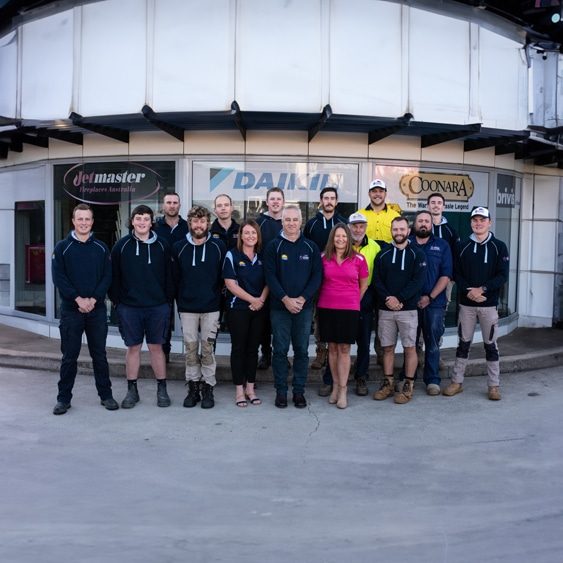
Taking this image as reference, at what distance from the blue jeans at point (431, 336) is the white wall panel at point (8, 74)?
7006 millimetres

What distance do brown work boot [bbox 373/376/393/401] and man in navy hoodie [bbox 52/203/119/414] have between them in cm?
283

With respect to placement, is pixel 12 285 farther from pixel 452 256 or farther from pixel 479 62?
pixel 479 62

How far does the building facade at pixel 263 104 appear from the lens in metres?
8.56

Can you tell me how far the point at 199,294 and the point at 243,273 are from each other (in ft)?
1.66

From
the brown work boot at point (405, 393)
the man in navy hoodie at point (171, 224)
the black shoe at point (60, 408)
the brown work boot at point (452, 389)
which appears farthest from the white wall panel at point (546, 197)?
the black shoe at point (60, 408)

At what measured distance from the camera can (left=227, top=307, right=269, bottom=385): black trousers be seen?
677cm

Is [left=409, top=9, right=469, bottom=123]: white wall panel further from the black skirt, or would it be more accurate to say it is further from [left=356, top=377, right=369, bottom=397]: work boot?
[left=356, top=377, right=369, bottom=397]: work boot

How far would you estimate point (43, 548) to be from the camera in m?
3.83

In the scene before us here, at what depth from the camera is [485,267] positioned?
7.13 metres

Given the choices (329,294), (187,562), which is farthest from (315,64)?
(187,562)

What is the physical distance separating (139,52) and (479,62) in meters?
4.89

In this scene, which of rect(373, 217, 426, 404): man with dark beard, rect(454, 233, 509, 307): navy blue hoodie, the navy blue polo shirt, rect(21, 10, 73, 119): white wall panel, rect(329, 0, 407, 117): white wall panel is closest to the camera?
the navy blue polo shirt

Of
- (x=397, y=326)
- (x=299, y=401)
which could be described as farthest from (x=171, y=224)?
(x=397, y=326)

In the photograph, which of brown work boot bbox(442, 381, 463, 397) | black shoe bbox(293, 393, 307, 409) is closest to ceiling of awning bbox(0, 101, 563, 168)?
brown work boot bbox(442, 381, 463, 397)
